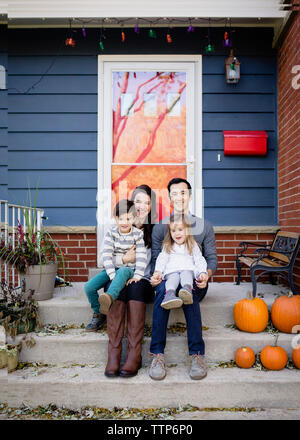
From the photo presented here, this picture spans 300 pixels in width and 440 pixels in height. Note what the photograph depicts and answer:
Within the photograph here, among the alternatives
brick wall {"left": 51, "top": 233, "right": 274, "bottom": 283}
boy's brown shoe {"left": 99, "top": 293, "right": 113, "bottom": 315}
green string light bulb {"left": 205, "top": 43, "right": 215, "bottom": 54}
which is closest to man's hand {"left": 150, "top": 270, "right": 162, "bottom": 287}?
boy's brown shoe {"left": 99, "top": 293, "right": 113, "bottom": 315}

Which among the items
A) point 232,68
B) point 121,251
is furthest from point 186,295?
point 232,68

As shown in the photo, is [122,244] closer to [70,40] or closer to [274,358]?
[274,358]

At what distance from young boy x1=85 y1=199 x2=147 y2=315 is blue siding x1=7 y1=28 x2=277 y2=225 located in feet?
3.77

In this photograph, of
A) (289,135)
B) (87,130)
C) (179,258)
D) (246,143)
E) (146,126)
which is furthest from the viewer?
(146,126)

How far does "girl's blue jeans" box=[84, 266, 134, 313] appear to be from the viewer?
218 cm

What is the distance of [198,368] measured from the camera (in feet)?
6.75

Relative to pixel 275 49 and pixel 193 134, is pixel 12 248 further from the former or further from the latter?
pixel 275 49

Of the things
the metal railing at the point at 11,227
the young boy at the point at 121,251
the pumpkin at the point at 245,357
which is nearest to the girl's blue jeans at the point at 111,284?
the young boy at the point at 121,251

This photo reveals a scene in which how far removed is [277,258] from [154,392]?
178cm

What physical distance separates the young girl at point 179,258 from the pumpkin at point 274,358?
2.14ft

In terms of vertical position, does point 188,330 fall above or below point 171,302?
below

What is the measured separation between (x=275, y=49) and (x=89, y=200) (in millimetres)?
2602

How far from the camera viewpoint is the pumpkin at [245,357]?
86.0 inches

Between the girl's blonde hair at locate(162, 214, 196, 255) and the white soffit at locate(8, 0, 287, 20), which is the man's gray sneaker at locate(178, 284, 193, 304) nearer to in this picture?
the girl's blonde hair at locate(162, 214, 196, 255)
